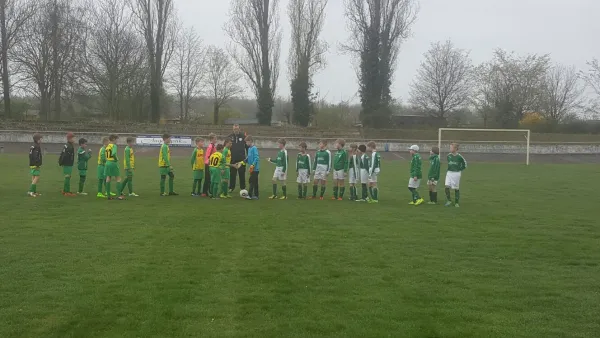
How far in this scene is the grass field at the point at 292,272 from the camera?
516cm

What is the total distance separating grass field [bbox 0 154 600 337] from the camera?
5.16 m

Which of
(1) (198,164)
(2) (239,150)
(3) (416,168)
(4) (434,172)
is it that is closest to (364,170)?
(3) (416,168)

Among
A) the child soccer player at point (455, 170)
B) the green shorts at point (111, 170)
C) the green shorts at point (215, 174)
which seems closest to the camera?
the green shorts at point (111, 170)

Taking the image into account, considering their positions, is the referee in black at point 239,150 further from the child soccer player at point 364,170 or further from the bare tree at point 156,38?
the bare tree at point 156,38

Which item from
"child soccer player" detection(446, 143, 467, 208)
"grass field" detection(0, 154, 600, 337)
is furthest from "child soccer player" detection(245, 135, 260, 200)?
"child soccer player" detection(446, 143, 467, 208)

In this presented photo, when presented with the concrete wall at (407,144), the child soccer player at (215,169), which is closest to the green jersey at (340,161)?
the child soccer player at (215,169)

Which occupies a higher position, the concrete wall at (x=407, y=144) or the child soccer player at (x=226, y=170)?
the concrete wall at (x=407, y=144)

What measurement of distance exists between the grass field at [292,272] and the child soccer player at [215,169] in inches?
88.2

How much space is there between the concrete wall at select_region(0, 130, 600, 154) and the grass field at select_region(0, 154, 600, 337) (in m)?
30.3

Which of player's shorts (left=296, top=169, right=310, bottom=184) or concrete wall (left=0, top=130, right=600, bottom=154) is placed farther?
concrete wall (left=0, top=130, right=600, bottom=154)

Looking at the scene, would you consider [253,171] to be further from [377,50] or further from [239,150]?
[377,50]

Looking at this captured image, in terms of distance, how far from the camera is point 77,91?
4988 cm

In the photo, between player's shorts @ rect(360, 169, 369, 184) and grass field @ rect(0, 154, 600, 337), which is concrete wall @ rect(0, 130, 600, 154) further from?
grass field @ rect(0, 154, 600, 337)

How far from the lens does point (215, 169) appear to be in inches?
596
